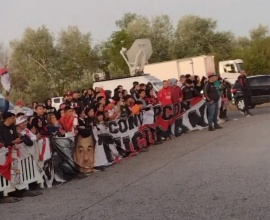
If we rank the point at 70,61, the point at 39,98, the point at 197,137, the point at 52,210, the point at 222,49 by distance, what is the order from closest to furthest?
1. the point at 52,210
2. the point at 197,137
3. the point at 39,98
4. the point at 70,61
5. the point at 222,49

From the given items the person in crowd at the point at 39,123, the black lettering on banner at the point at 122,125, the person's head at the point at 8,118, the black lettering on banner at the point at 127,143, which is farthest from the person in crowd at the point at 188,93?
the person's head at the point at 8,118

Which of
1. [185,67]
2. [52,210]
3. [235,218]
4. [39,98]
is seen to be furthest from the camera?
[39,98]

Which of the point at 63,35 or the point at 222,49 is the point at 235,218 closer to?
the point at 63,35

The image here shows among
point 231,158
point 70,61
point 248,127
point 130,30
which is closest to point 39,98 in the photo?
point 70,61

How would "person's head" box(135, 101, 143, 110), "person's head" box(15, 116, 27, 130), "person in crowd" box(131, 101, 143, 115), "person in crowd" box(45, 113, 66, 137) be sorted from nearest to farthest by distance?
"person's head" box(15, 116, 27, 130) < "person in crowd" box(45, 113, 66, 137) < "person in crowd" box(131, 101, 143, 115) < "person's head" box(135, 101, 143, 110)

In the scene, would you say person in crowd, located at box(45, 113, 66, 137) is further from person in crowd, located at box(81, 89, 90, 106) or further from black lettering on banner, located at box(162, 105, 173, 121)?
person in crowd, located at box(81, 89, 90, 106)

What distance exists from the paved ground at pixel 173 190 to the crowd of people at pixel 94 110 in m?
1.24

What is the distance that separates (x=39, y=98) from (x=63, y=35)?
10438 millimetres

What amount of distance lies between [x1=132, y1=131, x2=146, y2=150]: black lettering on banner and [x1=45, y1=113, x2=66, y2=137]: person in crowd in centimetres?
240

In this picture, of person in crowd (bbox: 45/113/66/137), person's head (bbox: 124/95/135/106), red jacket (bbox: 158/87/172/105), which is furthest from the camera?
red jacket (bbox: 158/87/172/105)

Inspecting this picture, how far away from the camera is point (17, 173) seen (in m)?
10.0

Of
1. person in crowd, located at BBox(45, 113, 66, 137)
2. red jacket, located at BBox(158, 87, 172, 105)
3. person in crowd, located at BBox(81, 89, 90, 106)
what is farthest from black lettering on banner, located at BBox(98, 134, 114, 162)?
person in crowd, located at BBox(81, 89, 90, 106)

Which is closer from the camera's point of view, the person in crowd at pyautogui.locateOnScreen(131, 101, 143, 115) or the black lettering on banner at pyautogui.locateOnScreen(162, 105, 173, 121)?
the person in crowd at pyautogui.locateOnScreen(131, 101, 143, 115)

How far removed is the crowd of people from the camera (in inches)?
412
